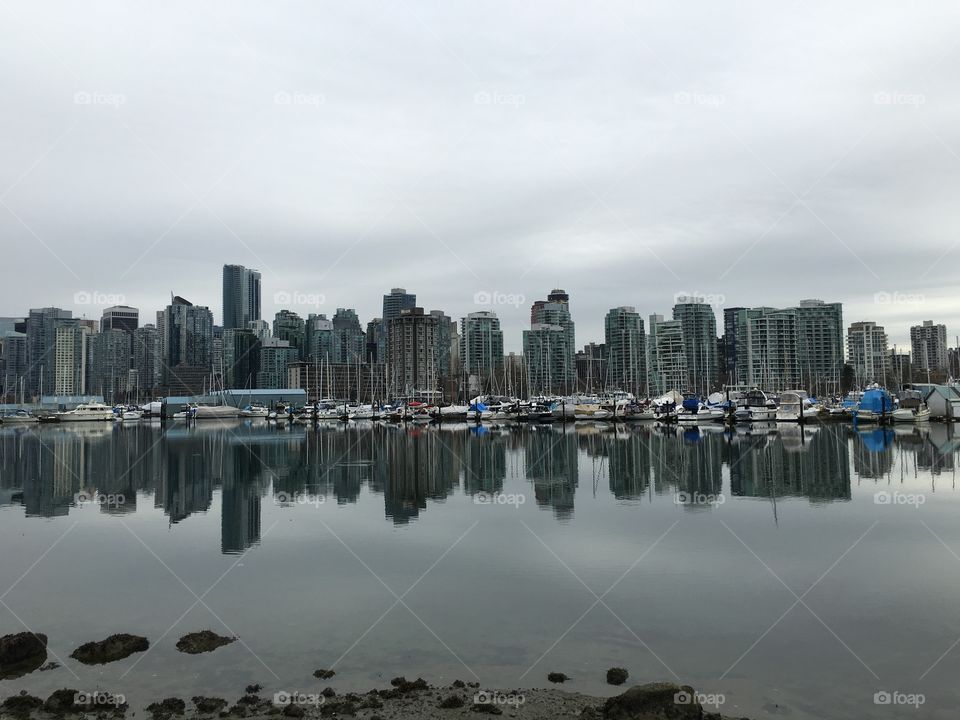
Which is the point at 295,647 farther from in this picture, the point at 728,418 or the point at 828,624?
the point at 728,418

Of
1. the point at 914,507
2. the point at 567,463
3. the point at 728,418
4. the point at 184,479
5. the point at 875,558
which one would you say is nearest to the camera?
the point at 875,558

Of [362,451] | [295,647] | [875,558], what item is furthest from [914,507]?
[362,451]

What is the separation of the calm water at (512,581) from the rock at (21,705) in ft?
1.81

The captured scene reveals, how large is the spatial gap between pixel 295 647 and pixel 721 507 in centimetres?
1910

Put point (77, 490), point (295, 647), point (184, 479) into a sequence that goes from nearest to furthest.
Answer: point (295, 647), point (77, 490), point (184, 479)

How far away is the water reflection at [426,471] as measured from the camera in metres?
30.6

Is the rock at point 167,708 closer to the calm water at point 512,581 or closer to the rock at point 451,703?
the calm water at point 512,581

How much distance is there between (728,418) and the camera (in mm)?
101375

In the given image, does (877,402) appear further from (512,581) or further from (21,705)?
(21,705)

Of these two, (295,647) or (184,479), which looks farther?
(184,479)

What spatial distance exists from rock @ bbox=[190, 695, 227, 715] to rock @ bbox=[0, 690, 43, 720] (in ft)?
7.05

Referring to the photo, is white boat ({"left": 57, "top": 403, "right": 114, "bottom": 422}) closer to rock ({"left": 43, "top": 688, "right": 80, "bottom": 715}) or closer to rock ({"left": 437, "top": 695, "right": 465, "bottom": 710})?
rock ({"left": 43, "top": 688, "right": 80, "bottom": 715})

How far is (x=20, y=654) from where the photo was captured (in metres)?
12.4

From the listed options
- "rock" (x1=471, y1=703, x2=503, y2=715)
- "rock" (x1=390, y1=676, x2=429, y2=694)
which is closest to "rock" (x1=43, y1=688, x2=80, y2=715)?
"rock" (x1=390, y1=676, x2=429, y2=694)
